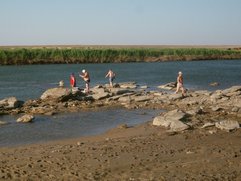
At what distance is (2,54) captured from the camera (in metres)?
72.1

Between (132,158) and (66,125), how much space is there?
7801mm

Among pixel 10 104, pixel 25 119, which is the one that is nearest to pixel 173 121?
pixel 25 119

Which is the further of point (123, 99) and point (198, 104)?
point (123, 99)

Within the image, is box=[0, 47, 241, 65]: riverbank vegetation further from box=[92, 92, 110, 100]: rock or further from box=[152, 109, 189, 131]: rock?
box=[152, 109, 189, 131]: rock

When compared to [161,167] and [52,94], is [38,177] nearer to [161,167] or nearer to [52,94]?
[161,167]

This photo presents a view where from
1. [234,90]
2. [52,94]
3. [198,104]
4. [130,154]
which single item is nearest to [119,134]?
[130,154]

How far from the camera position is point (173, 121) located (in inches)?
736

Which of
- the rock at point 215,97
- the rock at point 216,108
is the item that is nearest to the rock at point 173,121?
the rock at point 216,108

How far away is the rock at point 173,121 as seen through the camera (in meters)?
17.8

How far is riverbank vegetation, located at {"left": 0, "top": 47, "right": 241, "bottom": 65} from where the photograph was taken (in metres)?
73.7

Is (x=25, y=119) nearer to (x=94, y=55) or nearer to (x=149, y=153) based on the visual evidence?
(x=149, y=153)

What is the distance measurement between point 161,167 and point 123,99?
15958mm

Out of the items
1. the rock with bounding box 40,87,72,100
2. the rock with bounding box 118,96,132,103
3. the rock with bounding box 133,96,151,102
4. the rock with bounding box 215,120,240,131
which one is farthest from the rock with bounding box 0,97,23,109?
the rock with bounding box 215,120,240,131

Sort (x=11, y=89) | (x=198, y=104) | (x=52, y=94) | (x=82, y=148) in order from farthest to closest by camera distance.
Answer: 1. (x=11, y=89)
2. (x=52, y=94)
3. (x=198, y=104)
4. (x=82, y=148)
